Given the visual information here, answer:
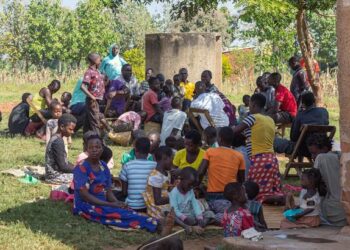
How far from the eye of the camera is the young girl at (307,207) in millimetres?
7270

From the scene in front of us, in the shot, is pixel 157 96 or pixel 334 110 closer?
pixel 157 96

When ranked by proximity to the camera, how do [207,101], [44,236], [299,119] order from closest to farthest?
1. [44,236]
2. [299,119]
3. [207,101]

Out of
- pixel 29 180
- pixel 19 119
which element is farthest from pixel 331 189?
pixel 19 119

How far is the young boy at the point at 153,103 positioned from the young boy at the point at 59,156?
3.63m

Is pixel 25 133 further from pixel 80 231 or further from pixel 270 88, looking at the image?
pixel 80 231

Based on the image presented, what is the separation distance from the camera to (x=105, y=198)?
26.0 feet

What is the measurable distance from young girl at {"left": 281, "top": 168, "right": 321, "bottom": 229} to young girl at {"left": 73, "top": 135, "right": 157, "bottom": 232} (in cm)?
140

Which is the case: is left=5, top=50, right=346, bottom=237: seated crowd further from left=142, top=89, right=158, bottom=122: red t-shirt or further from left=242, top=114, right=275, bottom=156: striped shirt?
left=142, top=89, right=158, bottom=122: red t-shirt

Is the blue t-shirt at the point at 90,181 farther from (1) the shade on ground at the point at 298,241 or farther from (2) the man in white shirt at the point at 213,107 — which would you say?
(2) the man in white shirt at the point at 213,107

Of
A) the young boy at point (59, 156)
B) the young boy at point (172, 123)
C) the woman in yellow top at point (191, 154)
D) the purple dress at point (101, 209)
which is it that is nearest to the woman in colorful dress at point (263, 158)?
the woman in yellow top at point (191, 154)

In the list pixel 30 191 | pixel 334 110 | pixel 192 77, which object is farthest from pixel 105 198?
pixel 334 110

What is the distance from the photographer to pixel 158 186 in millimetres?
8070

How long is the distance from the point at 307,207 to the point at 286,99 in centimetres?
583

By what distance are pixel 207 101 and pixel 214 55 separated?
6255 millimetres
